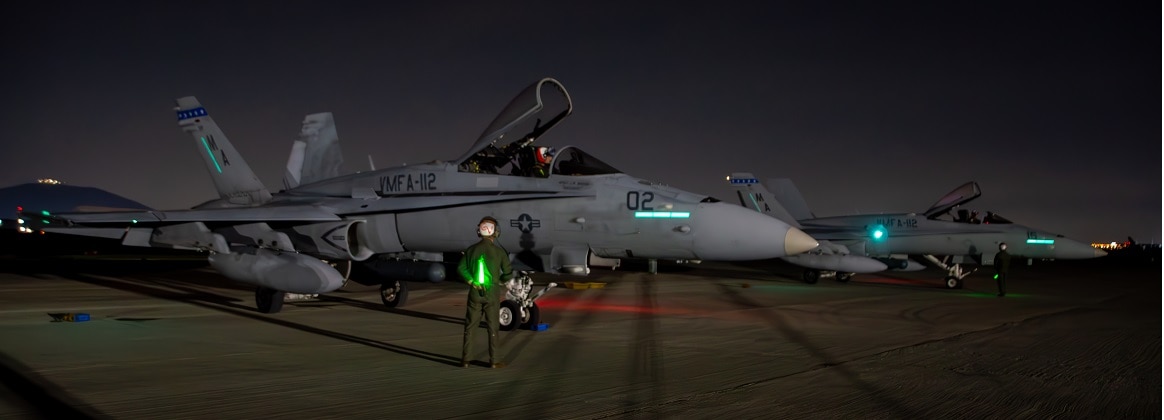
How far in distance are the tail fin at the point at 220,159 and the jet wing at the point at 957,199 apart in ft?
57.4

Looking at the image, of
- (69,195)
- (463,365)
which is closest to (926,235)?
(463,365)

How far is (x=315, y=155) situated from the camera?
623 inches

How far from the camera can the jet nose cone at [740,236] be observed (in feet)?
29.7

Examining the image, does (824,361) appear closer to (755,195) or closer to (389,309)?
(389,309)

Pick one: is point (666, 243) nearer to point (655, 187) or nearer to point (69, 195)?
point (655, 187)

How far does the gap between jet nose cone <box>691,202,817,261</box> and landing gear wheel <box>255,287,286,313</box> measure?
234 inches

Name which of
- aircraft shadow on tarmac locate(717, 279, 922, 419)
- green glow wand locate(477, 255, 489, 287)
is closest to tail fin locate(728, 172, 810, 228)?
aircraft shadow on tarmac locate(717, 279, 922, 419)

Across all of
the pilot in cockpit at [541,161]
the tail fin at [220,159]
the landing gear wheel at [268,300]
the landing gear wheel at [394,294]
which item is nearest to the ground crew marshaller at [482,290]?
the pilot in cockpit at [541,161]

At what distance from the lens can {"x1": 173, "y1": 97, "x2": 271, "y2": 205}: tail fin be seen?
14.9m

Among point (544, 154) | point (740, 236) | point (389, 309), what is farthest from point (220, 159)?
point (740, 236)

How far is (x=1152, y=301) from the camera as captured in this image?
17.5m

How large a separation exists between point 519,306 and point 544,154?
6.32 ft

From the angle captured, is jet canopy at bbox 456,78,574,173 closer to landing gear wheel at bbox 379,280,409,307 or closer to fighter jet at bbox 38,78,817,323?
fighter jet at bbox 38,78,817,323

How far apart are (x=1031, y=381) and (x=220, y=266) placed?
31.0 feet
